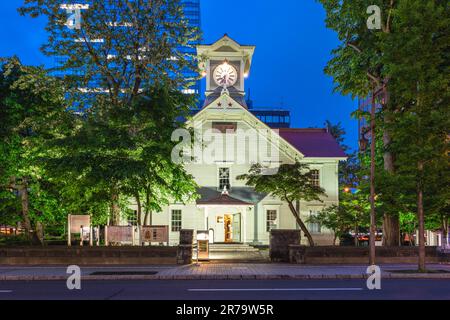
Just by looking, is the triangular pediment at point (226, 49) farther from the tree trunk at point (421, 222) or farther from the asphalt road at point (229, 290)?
the asphalt road at point (229, 290)

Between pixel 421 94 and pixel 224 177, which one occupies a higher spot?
pixel 421 94

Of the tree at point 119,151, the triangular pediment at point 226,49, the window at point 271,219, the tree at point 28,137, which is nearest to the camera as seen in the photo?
the tree at point 119,151

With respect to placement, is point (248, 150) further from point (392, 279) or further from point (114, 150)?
point (392, 279)

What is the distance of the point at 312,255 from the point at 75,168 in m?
11.7

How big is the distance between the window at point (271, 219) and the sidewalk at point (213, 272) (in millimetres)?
15595

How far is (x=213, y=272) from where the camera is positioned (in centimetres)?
2088

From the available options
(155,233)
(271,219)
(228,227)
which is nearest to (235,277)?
(155,233)

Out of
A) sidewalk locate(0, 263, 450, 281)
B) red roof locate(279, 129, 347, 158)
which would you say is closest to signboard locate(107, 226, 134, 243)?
sidewalk locate(0, 263, 450, 281)

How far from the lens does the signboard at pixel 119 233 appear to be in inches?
1011

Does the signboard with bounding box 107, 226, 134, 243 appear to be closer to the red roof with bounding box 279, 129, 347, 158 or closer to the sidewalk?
the sidewalk

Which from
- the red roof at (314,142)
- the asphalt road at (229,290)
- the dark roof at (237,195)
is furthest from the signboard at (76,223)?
the red roof at (314,142)

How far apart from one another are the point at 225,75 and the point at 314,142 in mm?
9192

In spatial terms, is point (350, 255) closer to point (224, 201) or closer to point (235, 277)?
point (235, 277)

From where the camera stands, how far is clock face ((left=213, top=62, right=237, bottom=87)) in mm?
43688
